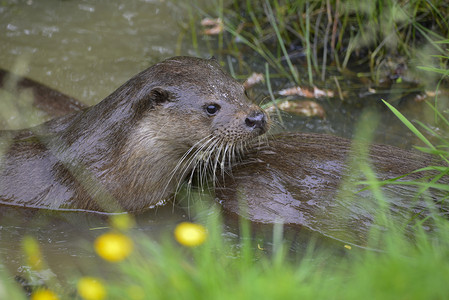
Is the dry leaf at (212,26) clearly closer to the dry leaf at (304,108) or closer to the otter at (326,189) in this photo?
the dry leaf at (304,108)

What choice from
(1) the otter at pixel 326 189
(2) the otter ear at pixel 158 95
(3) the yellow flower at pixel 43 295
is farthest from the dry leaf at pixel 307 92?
(3) the yellow flower at pixel 43 295

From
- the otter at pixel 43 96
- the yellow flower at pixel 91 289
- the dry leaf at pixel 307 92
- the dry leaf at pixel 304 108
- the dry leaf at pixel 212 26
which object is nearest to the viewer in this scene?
the yellow flower at pixel 91 289

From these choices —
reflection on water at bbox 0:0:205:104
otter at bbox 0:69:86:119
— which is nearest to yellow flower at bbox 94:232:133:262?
otter at bbox 0:69:86:119

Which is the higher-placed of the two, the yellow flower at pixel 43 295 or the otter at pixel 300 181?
the otter at pixel 300 181

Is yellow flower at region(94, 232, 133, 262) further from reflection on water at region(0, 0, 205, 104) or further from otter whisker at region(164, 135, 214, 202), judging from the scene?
reflection on water at region(0, 0, 205, 104)

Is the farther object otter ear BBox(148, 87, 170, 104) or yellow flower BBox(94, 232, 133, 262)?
otter ear BBox(148, 87, 170, 104)

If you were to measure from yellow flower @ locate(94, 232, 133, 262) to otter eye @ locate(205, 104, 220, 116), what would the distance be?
77 cm

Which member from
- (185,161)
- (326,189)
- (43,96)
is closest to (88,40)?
(43,96)

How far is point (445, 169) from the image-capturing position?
2488 mm

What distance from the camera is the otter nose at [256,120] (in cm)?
293

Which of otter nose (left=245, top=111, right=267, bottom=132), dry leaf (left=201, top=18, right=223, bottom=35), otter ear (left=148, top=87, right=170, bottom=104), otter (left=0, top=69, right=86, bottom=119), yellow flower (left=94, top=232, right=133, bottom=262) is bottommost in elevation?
yellow flower (left=94, top=232, right=133, bottom=262)

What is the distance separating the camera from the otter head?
9.71 ft

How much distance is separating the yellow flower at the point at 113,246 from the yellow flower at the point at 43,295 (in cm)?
36

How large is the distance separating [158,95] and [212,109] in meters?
0.28
